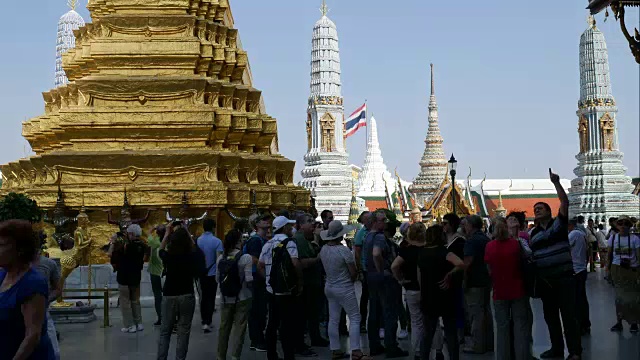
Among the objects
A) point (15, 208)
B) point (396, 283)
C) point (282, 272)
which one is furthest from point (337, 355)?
point (15, 208)

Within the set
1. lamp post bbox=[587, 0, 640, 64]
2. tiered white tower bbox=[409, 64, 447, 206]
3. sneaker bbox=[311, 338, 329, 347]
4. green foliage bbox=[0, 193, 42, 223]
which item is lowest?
sneaker bbox=[311, 338, 329, 347]

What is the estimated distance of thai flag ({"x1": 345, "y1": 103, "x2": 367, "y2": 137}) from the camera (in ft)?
201

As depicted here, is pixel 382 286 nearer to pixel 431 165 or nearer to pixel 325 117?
pixel 325 117

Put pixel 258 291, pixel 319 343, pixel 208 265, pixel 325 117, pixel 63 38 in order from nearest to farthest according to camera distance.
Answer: pixel 258 291 < pixel 319 343 < pixel 208 265 < pixel 325 117 < pixel 63 38

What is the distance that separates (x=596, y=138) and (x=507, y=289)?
4198cm

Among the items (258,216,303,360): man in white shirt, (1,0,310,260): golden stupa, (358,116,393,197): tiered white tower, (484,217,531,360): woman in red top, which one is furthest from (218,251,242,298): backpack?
(358,116,393,197): tiered white tower

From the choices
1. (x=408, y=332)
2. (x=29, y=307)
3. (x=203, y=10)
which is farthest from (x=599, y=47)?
(x=29, y=307)

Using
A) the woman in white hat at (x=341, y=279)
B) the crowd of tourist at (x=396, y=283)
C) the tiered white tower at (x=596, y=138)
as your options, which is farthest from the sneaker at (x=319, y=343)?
the tiered white tower at (x=596, y=138)

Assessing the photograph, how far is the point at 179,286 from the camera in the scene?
383 inches

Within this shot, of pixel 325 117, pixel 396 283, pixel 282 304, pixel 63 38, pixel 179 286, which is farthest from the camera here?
pixel 63 38

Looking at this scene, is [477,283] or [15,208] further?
[477,283]

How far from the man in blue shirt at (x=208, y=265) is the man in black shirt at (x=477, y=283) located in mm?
3406

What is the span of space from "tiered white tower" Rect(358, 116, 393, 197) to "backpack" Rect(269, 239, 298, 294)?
227 feet

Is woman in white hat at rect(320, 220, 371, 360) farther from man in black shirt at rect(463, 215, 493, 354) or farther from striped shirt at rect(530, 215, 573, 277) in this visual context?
striped shirt at rect(530, 215, 573, 277)
